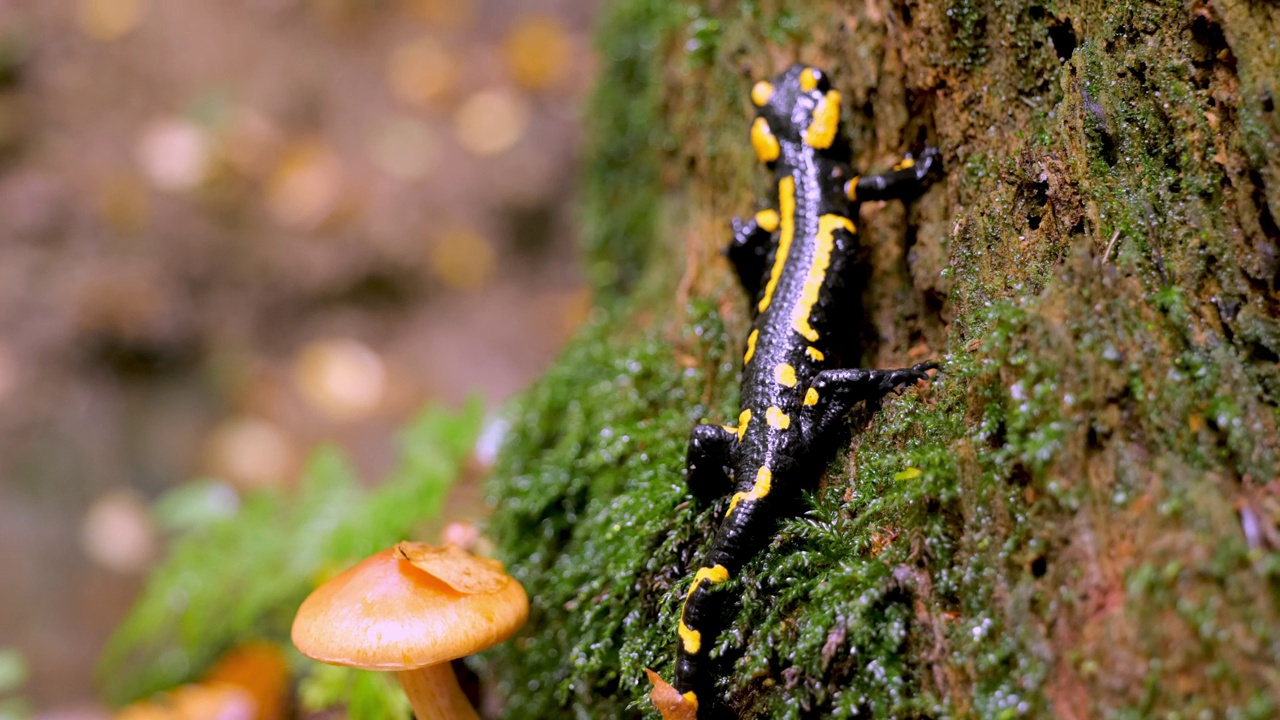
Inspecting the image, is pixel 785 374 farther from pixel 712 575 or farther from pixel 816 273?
pixel 712 575

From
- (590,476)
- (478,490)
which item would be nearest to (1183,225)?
(590,476)

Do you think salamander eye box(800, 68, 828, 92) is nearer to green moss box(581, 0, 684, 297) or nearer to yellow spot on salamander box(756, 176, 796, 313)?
yellow spot on salamander box(756, 176, 796, 313)

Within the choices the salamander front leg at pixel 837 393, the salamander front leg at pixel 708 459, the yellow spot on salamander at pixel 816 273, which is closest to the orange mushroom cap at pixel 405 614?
the salamander front leg at pixel 708 459

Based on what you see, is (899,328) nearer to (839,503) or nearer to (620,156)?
(839,503)

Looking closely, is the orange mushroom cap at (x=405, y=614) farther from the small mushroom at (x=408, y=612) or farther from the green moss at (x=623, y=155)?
the green moss at (x=623, y=155)

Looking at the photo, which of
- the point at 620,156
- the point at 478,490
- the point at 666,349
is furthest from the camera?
the point at 620,156
